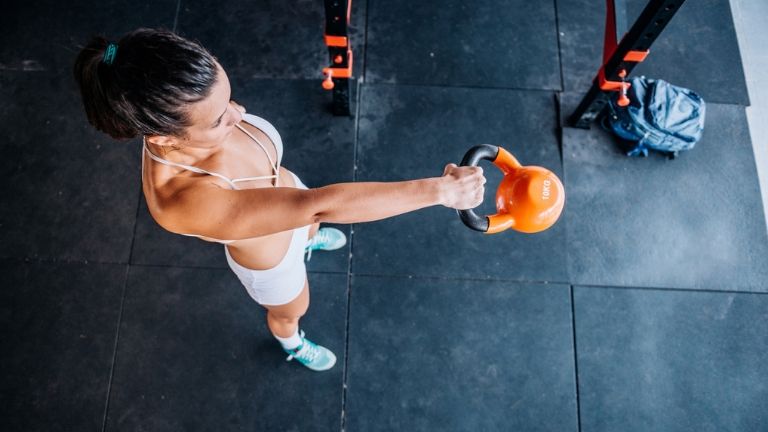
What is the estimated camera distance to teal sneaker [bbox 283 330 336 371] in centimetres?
238

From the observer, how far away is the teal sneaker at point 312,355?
2.38 meters

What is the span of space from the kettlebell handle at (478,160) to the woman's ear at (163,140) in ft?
2.30

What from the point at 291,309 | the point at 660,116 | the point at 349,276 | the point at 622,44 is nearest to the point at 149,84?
the point at 291,309

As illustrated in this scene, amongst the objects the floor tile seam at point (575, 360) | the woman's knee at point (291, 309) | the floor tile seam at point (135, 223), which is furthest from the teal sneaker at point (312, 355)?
the floor tile seam at point (575, 360)

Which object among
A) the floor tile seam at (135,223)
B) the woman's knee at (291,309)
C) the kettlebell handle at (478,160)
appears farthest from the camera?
the floor tile seam at (135,223)

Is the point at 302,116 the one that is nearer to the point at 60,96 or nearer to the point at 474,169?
the point at 60,96

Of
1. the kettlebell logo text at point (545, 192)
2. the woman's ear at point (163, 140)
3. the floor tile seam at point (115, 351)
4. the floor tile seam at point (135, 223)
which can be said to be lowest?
the floor tile seam at point (115, 351)

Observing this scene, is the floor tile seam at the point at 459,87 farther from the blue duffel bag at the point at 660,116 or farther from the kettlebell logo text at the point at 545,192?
the kettlebell logo text at the point at 545,192

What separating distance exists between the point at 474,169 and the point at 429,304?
1420 mm

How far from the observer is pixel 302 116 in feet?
9.46

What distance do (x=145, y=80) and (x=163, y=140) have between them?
0.16 m

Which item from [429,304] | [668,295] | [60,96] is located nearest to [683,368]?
[668,295]

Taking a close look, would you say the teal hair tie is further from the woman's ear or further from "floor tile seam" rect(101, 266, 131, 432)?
"floor tile seam" rect(101, 266, 131, 432)

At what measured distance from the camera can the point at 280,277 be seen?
5.81 ft
